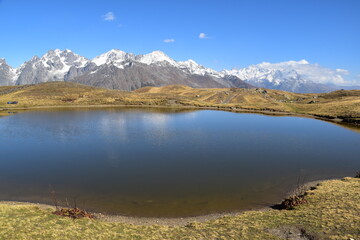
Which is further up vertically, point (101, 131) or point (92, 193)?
point (101, 131)

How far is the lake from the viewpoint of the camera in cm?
3225

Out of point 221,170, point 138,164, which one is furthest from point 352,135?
point 138,164

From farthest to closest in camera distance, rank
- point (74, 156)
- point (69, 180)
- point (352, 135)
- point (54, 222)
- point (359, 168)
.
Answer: point (352, 135)
point (74, 156)
point (359, 168)
point (69, 180)
point (54, 222)

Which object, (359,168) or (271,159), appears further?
(271,159)

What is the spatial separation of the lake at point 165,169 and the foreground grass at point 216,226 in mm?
4188

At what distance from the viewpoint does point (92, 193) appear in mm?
33688

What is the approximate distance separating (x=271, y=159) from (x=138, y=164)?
90.5ft

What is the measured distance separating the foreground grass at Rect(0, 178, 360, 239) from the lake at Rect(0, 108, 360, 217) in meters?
4.19

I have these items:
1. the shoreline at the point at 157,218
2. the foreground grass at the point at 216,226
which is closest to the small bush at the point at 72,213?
the foreground grass at the point at 216,226

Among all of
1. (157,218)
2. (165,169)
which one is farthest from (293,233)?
(165,169)

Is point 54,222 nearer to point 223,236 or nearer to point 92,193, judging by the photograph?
point 92,193

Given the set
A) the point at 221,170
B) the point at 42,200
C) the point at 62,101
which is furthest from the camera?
the point at 62,101

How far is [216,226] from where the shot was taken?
2531 cm

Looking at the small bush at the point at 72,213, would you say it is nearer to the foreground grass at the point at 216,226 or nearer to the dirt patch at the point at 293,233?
the foreground grass at the point at 216,226
